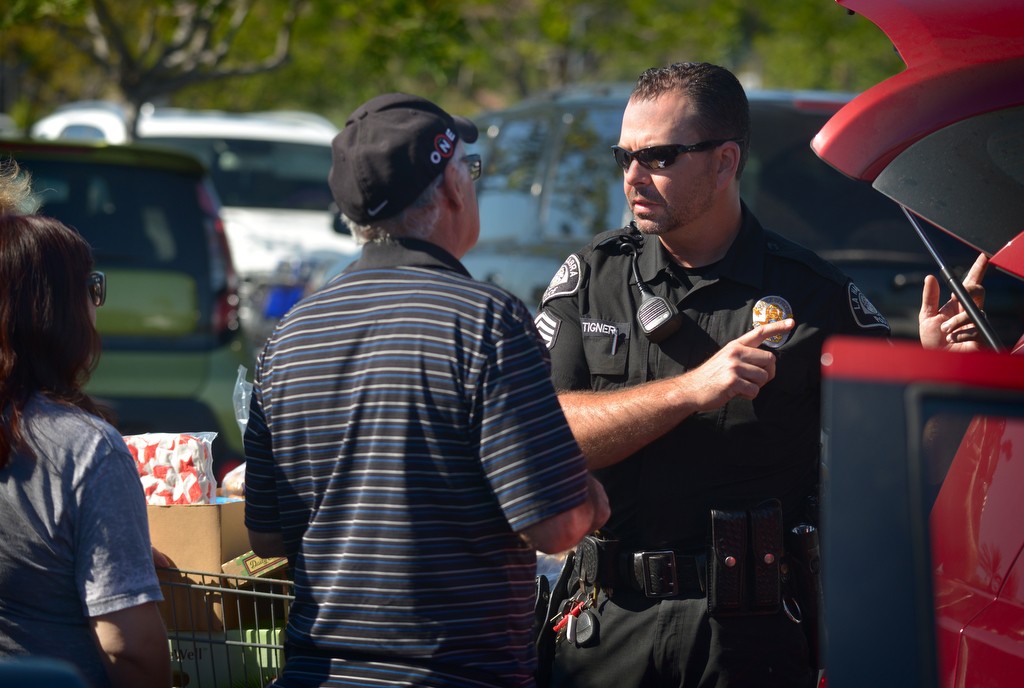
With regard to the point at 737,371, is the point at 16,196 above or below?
above

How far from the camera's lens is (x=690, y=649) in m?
2.66

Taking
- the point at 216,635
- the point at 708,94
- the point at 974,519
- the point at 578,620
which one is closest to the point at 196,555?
the point at 216,635

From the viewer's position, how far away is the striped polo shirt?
80.6 inches

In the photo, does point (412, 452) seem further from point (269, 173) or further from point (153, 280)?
point (269, 173)

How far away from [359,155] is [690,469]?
3.25 ft

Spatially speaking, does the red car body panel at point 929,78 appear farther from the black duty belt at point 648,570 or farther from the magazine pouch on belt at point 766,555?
the black duty belt at point 648,570

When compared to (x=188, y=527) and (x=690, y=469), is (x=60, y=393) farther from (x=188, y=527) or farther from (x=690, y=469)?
(x=690, y=469)

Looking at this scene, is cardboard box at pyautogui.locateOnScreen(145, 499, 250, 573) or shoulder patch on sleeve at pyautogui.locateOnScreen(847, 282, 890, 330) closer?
shoulder patch on sleeve at pyautogui.locateOnScreen(847, 282, 890, 330)

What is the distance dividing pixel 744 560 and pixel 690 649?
8.1 inches

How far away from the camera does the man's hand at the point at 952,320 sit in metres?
2.75

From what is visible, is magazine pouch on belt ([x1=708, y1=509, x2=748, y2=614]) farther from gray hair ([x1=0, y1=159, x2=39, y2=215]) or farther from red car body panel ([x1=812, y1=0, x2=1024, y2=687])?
gray hair ([x1=0, y1=159, x2=39, y2=215])

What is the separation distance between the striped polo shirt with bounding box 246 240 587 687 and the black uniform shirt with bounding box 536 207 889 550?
2.12 feet

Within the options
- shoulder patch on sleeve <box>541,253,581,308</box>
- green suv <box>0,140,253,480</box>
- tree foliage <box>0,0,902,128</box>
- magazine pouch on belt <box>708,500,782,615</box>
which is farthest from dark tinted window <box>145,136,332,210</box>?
magazine pouch on belt <box>708,500,782,615</box>

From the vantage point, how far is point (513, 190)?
6250 millimetres
